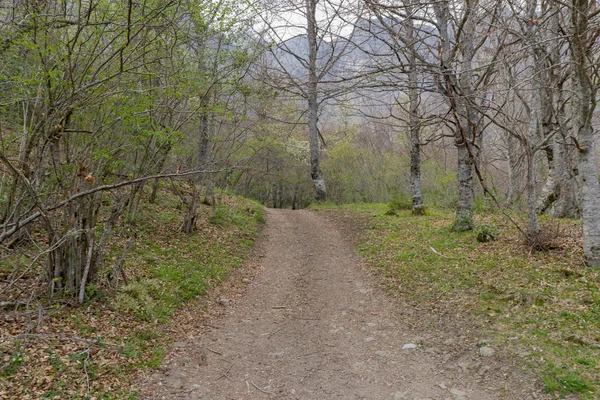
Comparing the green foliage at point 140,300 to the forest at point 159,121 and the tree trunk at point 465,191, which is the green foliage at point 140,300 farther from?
the tree trunk at point 465,191

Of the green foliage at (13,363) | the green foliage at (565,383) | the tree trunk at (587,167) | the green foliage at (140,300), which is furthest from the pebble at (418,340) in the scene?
the green foliage at (13,363)

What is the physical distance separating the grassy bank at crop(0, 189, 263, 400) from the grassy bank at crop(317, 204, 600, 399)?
3814 mm

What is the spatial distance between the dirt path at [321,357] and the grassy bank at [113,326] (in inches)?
17.7

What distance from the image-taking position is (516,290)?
18.1 feet

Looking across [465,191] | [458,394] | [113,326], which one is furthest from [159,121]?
[465,191]

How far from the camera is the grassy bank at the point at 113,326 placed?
3.61 metres

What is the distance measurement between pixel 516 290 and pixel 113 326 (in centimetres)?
546

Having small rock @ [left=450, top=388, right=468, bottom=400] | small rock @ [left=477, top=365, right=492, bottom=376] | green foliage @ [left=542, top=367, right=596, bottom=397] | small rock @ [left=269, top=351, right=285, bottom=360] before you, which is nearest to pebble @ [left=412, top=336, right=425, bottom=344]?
small rock @ [left=477, top=365, right=492, bottom=376]

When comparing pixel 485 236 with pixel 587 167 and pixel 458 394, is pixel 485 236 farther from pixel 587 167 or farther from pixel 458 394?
pixel 458 394

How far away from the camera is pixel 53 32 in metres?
4.42

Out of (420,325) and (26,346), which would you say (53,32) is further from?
(420,325)

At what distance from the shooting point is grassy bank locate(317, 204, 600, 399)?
4074mm

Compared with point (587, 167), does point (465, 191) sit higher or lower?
lower

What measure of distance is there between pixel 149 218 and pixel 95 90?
16.4 ft
